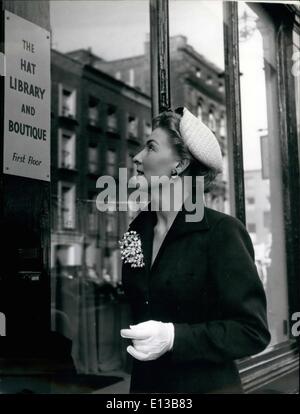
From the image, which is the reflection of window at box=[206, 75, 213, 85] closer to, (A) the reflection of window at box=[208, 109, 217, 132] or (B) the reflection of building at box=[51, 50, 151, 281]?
(B) the reflection of building at box=[51, 50, 151, 281]

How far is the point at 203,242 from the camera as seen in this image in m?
2.18

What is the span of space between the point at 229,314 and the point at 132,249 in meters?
0.49

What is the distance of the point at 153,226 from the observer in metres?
2.32

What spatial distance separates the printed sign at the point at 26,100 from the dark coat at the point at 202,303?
64 centimetres

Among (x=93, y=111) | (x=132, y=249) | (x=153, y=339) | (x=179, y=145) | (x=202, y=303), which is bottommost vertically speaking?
(x=153, y=339)

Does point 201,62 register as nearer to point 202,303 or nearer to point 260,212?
point 260,212

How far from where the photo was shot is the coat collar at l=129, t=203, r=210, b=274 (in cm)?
221

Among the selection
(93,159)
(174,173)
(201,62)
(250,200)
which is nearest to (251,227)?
(250,200)

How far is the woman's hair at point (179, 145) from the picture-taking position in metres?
2.24

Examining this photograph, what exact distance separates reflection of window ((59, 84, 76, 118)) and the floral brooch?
177 cm

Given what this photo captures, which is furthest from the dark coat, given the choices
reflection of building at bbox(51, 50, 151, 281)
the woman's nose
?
reflection of building at bbox(51, 50, 151, 281)

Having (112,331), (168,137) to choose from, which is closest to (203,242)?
(168,137)
